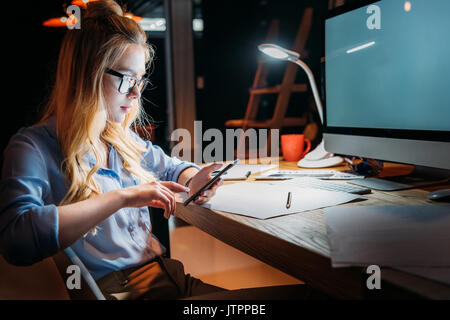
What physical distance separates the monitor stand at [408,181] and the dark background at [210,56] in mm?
1922

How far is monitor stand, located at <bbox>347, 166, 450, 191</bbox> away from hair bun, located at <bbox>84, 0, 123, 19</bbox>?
84 cm

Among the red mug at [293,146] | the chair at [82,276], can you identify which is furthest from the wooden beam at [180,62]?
the chair at [82,276]

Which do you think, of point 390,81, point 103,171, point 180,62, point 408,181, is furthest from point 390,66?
point 180,62

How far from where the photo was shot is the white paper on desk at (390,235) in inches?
19.8

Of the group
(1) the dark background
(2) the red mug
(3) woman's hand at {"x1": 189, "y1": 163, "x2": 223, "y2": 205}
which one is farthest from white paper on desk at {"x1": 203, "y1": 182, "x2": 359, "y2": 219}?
(1) the dark background

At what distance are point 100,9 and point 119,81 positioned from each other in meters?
0.21

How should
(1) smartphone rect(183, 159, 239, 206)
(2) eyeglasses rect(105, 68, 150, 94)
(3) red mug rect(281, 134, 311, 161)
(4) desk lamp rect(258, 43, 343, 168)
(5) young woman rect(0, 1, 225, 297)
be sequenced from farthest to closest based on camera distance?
(3) red mug rect(281, 134, 311, 161), (4) desk lamp rect(258, 43, 343, 168), (2) eyeglasses rect(105, 68, 150, 94), (1) smartphone rect(183, 159, 239, 206), (5) young woman rect(0, 1, 225, 297)

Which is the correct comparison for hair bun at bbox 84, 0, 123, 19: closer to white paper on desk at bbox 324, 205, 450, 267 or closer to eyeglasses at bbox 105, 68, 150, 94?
eyeglasses at bbox 105, 68, 150, 94

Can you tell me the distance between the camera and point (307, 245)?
58 centimetres

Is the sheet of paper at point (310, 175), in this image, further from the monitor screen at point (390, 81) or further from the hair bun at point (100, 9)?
the hair bun at point (100, 9)

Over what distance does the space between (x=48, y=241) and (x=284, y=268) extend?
0.43m

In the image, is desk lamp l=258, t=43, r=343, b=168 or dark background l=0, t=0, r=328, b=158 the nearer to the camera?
desk lamp l=258, t=43, r=343, b=168

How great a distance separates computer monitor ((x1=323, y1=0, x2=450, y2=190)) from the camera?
2.89 feet

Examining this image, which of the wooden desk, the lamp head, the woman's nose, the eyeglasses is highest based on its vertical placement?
the lamp head
